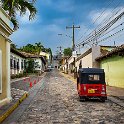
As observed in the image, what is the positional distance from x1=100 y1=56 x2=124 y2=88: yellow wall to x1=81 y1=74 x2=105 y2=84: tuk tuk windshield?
334 inches

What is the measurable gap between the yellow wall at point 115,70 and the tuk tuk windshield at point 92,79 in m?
8.48

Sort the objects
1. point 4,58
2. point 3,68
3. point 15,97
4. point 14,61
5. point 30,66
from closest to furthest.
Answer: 1. point 3,68
2. point 4,58
3. point 15,97
4. point 14,61
5. point 30,66

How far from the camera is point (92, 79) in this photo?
59.6ft

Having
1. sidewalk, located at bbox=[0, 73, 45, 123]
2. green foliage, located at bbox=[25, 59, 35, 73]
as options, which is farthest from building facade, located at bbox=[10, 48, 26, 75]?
sidewalk, located at bbox=[0, 73, 45, 123]

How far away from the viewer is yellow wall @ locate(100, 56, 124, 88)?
1050 inches

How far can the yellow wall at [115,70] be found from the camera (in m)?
26.7

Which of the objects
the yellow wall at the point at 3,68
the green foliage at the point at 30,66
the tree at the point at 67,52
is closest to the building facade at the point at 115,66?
the yellow wall at the point at 3,68

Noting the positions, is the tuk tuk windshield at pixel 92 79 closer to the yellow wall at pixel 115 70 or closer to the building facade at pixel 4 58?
the building facade at pixel 4 58

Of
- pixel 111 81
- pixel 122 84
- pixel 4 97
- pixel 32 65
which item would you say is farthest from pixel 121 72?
pixel 32 65

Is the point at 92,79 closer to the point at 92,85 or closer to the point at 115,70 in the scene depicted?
the point at 92,85

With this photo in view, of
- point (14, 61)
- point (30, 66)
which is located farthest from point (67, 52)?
point (14, 61)

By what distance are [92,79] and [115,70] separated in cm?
1113

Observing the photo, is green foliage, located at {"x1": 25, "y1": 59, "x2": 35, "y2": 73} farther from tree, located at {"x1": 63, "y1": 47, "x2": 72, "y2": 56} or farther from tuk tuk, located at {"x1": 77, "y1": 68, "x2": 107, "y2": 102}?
tree, located at {"x1": 63, "y1": 47, "x2": 72, "y2": 56}

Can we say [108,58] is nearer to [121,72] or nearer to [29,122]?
[121,72]
